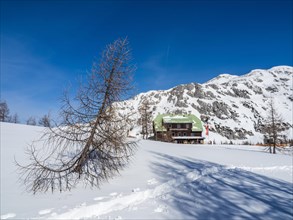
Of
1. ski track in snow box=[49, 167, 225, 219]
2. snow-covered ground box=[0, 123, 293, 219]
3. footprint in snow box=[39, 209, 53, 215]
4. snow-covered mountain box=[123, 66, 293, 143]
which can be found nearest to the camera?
footprint in snow box=[39, 209, 53, 215]

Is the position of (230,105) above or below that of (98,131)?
above

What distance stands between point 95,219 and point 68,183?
8.34ft

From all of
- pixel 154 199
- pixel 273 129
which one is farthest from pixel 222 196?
pixel 273 129

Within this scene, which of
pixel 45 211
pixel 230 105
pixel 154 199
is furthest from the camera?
pixel 230 105

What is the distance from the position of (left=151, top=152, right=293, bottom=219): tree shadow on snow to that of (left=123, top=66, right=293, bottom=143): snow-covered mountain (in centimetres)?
7196

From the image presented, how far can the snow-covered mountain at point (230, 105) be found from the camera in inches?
3755

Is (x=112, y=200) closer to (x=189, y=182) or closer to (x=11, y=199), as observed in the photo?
(x=11, y=199)

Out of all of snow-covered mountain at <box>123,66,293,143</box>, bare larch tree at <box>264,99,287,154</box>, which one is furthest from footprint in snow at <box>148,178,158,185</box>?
snow-covered mountain at <box>123,66,293,143</box>

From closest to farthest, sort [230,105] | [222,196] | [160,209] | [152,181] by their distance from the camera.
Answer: [160,209]
[222,196]
[152,181]
[230,105]

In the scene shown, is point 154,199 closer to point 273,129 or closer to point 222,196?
point 222,196

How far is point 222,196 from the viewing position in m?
7.50

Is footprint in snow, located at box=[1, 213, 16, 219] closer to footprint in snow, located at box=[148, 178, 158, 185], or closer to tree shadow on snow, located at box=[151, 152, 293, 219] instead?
tree shadow on snow, located at box=[151, 152, 293, 219]

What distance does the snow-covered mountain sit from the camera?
9538cm

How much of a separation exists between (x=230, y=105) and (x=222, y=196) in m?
118
